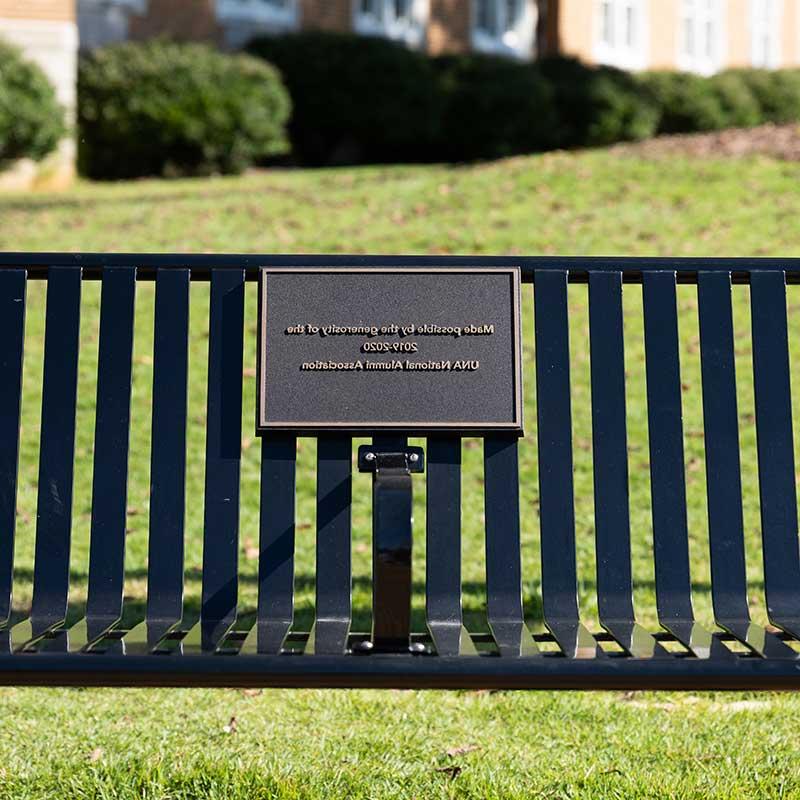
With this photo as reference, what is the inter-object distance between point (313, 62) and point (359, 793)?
15.6 meters

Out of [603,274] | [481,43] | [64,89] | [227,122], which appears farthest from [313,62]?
[603,274]

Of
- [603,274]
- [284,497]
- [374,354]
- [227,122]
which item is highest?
[227,122]

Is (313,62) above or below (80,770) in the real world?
above

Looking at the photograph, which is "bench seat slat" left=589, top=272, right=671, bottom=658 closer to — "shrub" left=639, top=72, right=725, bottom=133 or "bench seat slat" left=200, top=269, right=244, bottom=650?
"bench seat slat" left=200, top=269, right=244, bottom=650

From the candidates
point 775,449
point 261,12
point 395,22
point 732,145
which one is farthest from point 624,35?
point 775,449

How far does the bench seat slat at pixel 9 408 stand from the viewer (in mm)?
2773

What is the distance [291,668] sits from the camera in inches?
91.7

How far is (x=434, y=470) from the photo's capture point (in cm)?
281

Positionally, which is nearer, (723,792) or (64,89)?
(723,792)

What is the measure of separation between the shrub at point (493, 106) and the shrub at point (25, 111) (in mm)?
6171

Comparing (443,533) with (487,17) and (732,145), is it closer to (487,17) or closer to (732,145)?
(732,145)

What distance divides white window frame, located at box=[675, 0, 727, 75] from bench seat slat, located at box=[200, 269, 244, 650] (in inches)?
981

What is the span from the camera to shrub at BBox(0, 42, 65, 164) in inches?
550

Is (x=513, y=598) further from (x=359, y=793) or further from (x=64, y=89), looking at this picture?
(x=64, y=89)
